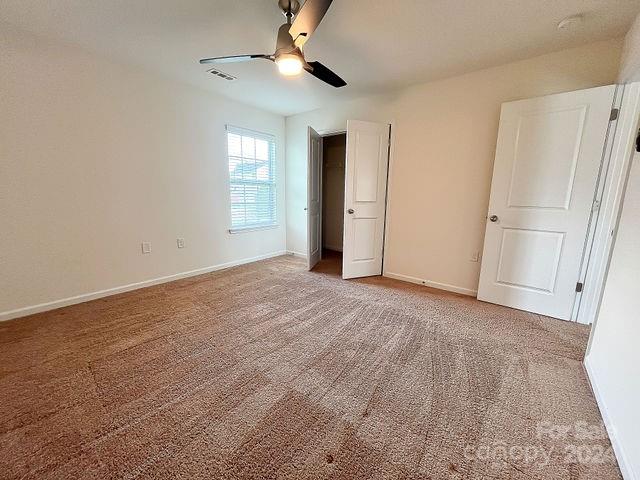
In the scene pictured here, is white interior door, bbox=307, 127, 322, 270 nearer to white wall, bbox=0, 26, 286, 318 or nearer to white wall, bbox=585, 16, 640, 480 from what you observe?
white wall, bbox=0, 26, 286, 318

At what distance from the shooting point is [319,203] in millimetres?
4305

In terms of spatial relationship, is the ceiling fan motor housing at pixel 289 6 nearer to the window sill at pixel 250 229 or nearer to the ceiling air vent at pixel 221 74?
the ceiling air vent at pixel 221 74

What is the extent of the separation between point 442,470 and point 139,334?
221cm

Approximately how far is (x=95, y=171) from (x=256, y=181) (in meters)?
2.02

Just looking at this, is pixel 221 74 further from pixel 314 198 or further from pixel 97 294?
pixel 97 294

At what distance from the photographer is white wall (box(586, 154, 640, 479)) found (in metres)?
1.11

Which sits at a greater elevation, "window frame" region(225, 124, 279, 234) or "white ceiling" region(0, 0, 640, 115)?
"white ceiling" region(0, 0, 640, 115)

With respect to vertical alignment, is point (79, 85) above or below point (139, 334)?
above

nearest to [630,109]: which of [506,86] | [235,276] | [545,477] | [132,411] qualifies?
[506,86]

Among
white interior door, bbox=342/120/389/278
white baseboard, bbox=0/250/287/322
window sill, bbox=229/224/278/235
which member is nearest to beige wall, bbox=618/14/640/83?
white interior door, bbox=342/120/389/278

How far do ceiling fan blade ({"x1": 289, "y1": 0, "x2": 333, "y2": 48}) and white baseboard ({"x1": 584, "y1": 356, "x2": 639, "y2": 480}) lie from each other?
8.33 ft

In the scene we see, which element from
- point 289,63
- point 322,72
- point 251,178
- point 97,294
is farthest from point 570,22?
point 97,294

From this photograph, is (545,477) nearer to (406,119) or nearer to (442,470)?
(442,470)

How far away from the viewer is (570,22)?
189 cm
